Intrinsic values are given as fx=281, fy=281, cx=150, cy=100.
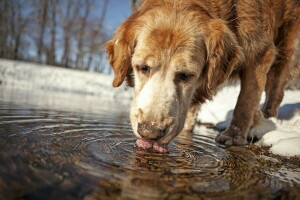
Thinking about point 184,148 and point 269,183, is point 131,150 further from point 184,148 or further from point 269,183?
point 269,183

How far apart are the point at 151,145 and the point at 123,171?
76 cm

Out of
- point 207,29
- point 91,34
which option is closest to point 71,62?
point 91,34

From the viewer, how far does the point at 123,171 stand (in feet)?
6.13

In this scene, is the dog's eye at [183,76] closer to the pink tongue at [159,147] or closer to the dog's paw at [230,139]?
the pink tongue at [159,147]

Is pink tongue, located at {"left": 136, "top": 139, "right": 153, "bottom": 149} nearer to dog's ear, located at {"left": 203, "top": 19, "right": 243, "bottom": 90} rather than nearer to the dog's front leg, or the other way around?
dog's ear, located at {"left": 203, "top": 19, "right": 243, "bottom": 90}

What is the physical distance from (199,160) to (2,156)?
1523 millimetres

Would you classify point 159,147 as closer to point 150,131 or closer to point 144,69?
point 150,131

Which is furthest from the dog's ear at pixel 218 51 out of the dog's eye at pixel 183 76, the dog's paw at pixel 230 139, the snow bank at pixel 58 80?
the snow bank at pixel 58 80

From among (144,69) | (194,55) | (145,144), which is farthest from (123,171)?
(194,55)

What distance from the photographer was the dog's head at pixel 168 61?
8.76 feet

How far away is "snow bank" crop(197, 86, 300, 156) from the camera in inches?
125

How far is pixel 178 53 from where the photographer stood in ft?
10.2

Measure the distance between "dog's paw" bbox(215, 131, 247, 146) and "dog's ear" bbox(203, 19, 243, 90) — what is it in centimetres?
76

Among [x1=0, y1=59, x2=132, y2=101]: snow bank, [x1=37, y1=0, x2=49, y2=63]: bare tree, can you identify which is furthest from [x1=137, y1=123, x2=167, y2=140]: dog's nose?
[x1=37, y1=0, x2=49, y2=63]: bare tree
